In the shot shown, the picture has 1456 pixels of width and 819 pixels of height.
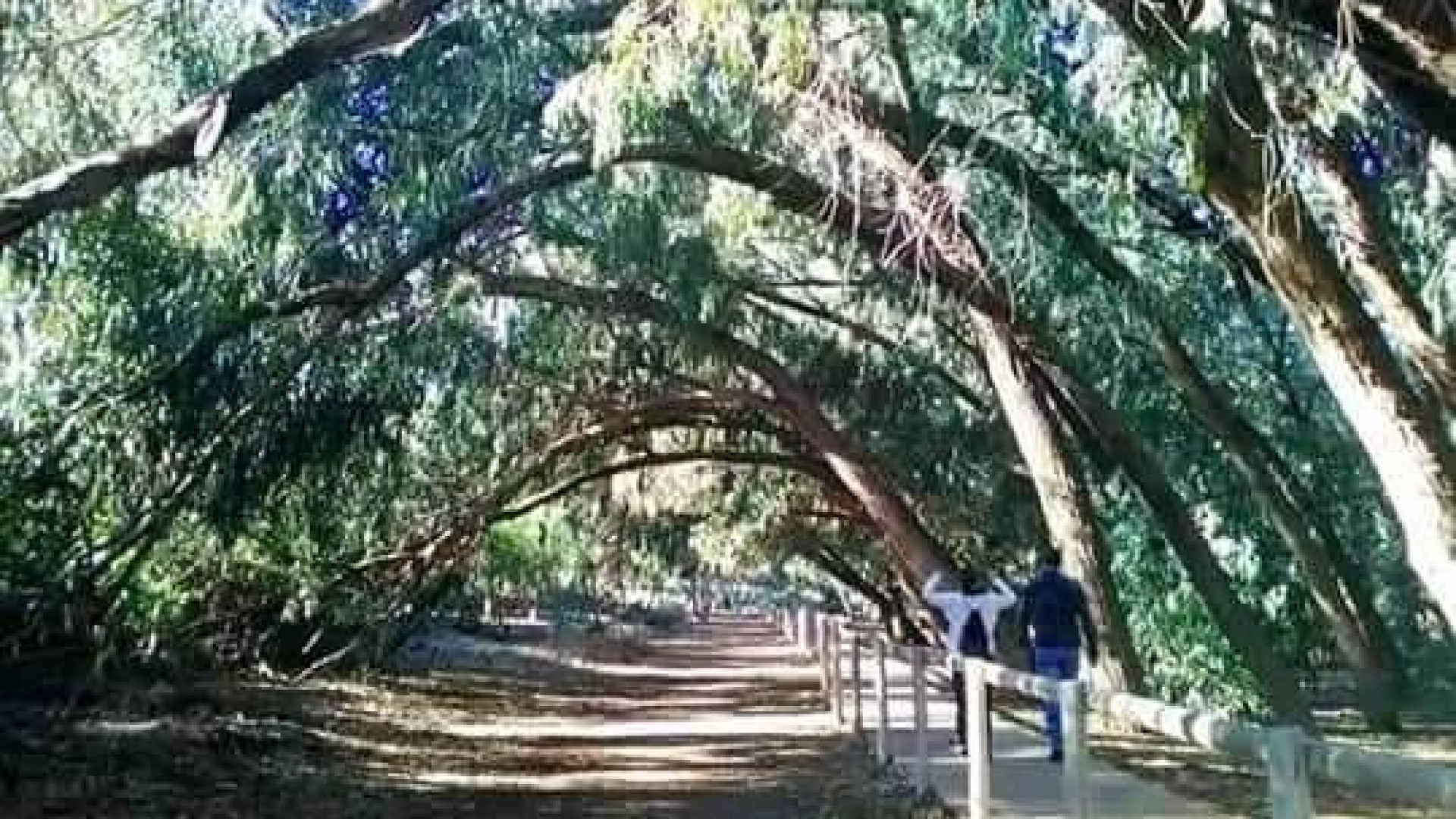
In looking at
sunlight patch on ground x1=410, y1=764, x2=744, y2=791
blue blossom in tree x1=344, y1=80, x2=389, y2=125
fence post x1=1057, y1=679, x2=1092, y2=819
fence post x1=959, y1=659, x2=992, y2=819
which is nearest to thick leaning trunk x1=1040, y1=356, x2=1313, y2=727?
sunlight patch on ground x1=410, y1=764, x2=744, y2=791

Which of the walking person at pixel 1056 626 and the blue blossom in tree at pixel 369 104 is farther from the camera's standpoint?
the walking person at pixel 1056 626

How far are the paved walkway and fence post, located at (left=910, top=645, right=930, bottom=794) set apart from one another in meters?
0.08

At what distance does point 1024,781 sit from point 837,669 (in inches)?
464

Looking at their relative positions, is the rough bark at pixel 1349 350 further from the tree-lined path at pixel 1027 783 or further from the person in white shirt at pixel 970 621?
the person in white shirt at pixel 970 621

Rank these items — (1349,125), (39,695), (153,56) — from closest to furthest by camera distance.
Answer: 1. (1349,125)
2. (153,56)
3. (39,695)

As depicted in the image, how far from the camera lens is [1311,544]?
61.9 feet

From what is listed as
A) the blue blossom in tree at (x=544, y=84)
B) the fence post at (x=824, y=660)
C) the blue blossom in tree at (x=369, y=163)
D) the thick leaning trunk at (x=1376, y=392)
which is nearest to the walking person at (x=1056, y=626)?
the thick leaning trunk at (x=1376, y=392)

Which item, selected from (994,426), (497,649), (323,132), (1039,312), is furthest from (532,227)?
(497,649)

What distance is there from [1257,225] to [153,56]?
294 inches

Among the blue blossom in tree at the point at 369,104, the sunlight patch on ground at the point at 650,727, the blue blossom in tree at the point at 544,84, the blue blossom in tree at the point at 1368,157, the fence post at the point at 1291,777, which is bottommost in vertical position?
the fence post at the point at 1291,777

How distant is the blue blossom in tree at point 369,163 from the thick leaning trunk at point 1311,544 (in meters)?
6.62

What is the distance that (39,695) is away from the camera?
20438 millimetres

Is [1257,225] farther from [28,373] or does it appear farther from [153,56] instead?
[28,373]

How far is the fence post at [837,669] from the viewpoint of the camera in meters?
24.5
